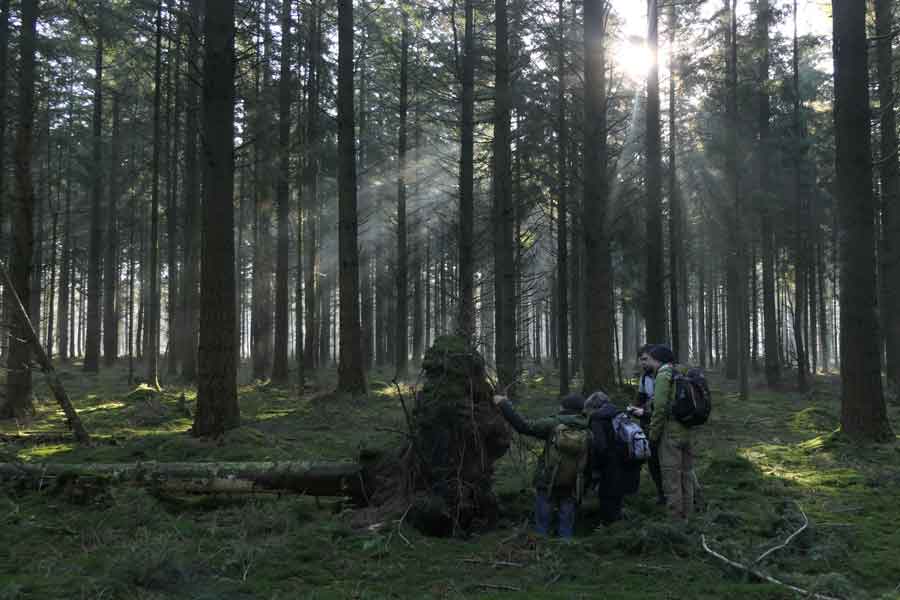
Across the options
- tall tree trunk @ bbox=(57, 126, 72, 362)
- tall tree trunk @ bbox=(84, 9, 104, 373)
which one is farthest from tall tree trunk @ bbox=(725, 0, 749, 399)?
tall tree trunk @ bbox=(57, 126, 72, 362)

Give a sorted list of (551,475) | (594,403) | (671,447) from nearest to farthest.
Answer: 1. (551,475)
2. (671,447)
3. (594,403)

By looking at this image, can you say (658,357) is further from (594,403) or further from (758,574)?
(758,574)

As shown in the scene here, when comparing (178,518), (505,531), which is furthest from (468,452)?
(178,518)

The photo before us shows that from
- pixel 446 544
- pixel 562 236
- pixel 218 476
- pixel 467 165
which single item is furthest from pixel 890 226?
pixel 218 476

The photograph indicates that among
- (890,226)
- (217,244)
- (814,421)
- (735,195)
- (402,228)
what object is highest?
(735,195)

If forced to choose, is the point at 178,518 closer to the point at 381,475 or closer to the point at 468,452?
the point at 381,475

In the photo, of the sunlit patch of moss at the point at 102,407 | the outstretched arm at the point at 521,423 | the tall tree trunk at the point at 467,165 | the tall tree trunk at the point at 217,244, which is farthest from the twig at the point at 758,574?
the sunlit patch of moss at the point at 102,407

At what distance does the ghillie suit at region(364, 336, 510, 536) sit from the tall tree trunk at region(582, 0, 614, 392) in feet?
19.9

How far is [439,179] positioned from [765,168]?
12799 mm

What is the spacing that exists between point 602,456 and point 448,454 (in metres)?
1.56

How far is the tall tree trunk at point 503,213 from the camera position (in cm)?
1483

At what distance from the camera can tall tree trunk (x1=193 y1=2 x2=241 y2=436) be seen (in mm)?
9672

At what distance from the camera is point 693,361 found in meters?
53.2

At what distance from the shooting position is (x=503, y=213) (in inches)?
579
